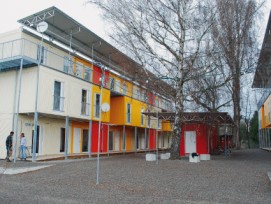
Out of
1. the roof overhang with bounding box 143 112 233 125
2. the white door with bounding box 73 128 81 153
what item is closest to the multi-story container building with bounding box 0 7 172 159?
the white door with bounding box 73 128 81 153

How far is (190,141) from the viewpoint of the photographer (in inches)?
952

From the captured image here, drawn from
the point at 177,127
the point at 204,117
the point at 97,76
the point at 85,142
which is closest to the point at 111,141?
the point at 85,142

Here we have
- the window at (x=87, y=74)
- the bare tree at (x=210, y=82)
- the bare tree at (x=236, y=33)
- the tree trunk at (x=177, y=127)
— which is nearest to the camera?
the bare tree at (x=236, y=33)

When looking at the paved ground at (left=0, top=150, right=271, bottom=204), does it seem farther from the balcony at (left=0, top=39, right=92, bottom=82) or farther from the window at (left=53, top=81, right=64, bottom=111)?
the balcony at (left=0, top=39, right=92, bottom=82)

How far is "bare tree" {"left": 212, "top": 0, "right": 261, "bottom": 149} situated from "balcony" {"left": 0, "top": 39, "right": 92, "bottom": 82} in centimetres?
999

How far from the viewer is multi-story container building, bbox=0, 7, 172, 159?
18.4 meters

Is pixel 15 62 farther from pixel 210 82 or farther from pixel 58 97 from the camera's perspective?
pixel 210 82

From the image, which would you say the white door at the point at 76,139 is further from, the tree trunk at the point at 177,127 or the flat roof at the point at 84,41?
the tree trunk at the point at 177,127

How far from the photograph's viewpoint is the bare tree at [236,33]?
647 inches

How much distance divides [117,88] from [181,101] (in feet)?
39.3

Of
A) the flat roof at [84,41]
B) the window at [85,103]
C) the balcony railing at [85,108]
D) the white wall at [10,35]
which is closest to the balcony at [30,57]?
the white wall at [10,35]

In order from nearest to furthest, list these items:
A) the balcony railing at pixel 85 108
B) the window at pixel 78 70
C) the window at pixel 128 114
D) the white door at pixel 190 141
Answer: the balcony railing at pixel 85 108, the window at pixel 78 70, the white door at pixel 190 141, the window at pixel 128 114

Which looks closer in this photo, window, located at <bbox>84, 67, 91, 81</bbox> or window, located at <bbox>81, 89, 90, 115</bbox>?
window, located at <bbox>81, 89, 90, 115</bbox>

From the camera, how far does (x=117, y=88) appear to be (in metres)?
29.4
